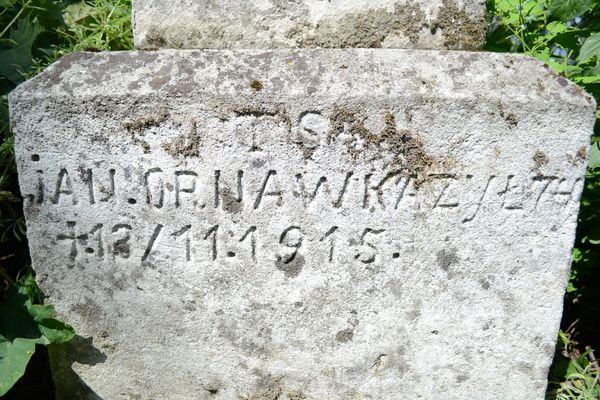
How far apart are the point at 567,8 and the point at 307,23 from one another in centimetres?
102

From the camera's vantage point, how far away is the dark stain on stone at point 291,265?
71.0 inches

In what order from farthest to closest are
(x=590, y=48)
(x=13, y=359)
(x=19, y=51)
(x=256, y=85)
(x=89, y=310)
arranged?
(x=19, y=51)
(x=590, y=48)
(x=89, y=310)
(x=13, y=359)
(x=256, y=85)

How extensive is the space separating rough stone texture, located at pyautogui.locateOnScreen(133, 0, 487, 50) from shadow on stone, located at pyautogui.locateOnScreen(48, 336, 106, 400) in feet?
3.35

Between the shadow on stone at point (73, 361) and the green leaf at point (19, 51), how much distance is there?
3.60 feet

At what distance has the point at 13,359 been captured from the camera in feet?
5.70

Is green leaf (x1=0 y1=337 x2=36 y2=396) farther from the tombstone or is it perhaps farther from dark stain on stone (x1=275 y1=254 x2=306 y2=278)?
dark stain on stone (x1=275 y1=254 x2=306 y2=278)

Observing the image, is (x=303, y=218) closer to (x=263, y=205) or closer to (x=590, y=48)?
(x=263, y=205)

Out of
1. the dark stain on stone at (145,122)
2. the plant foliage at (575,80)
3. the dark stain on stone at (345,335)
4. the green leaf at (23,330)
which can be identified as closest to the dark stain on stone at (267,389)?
the dark stain on stone at (345,335)

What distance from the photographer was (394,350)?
74.7 inches

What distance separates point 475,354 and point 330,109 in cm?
99

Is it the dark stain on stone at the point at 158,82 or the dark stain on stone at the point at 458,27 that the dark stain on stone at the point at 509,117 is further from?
the dark stain on stone at the point at 158,82

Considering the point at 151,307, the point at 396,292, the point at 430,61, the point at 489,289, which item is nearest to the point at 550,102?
the point at 430,61

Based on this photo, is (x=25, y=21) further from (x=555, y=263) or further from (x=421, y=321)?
(x=555, y=263)

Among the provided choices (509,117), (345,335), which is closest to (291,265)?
(345,335)
